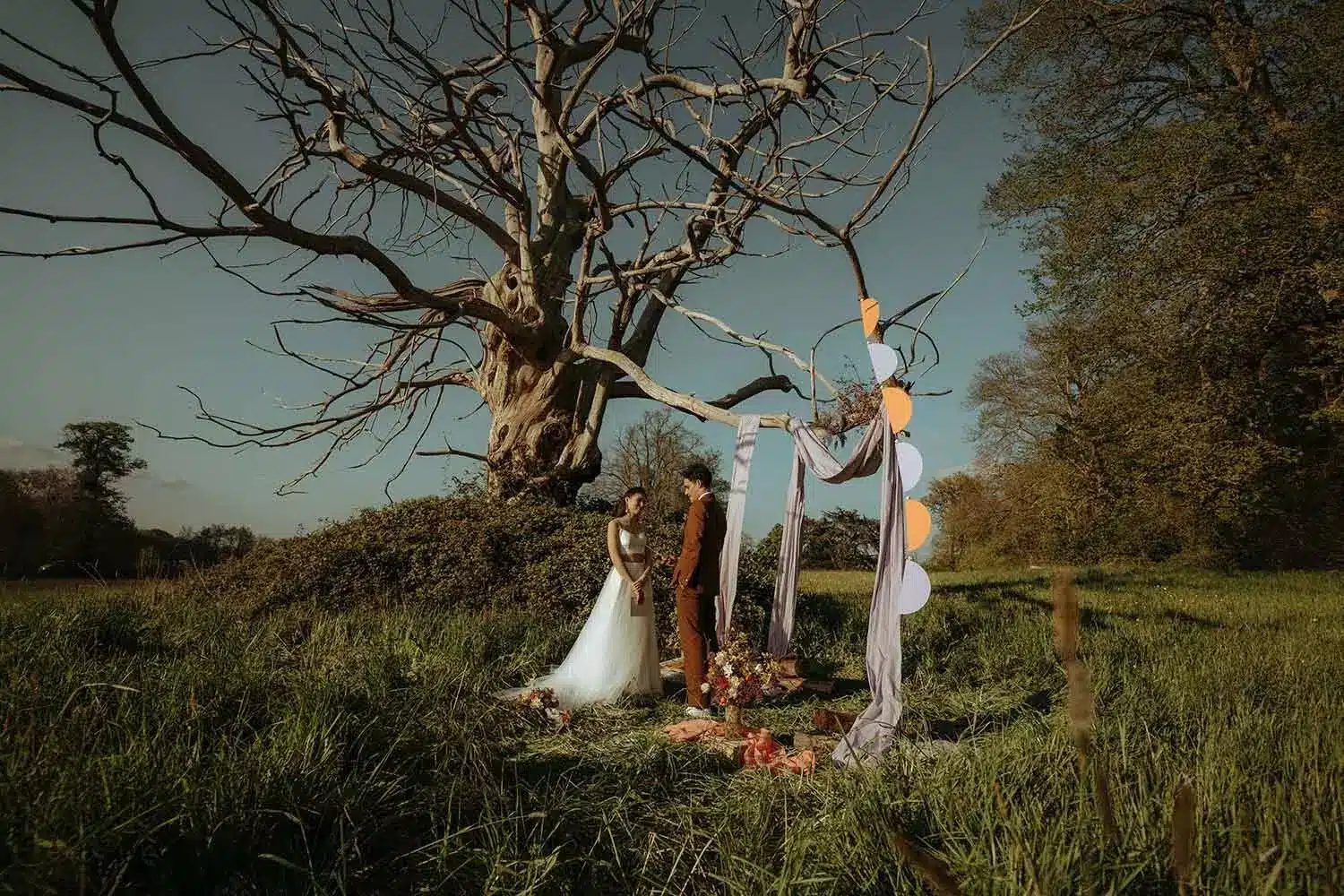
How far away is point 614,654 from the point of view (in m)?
6.28

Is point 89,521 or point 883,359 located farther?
point 89,521

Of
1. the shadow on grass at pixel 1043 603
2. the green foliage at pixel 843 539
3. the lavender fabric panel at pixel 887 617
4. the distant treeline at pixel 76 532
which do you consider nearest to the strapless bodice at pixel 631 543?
the lavender fabric panel at pixel 887 617

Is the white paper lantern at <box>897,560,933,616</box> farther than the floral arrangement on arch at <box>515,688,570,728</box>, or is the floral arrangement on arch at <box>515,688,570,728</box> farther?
the floral arrangement on arch at <box>515,688,570,728</box>

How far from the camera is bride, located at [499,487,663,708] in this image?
6207 mm

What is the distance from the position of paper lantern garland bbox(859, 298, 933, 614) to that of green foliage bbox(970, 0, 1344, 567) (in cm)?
981

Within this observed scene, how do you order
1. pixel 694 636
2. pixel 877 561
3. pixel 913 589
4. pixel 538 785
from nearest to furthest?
pixel 538 785, pixel 913 589, pixel 877 561, pixel 694 636

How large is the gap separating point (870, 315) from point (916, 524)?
153cm

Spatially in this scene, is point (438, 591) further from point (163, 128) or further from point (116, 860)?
point (116, 860)

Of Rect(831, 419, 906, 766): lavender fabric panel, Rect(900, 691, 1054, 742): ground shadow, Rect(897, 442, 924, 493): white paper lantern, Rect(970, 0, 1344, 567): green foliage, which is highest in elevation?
Rect(970, 0, 1344, 567): green foliage

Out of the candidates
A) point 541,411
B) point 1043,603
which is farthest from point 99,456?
point 1043,603

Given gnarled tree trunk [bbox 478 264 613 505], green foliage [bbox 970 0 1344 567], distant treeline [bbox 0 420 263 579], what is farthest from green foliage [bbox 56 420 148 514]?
green foliage [bbox 970 0 1344 567]

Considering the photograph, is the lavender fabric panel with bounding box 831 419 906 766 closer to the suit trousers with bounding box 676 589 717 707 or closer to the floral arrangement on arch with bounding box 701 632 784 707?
the floral arrangement on arch with bounding box 701 632 784 707

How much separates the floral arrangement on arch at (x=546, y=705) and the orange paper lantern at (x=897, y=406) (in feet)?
10.5

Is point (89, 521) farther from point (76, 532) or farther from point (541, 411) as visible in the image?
point (541, 411)
